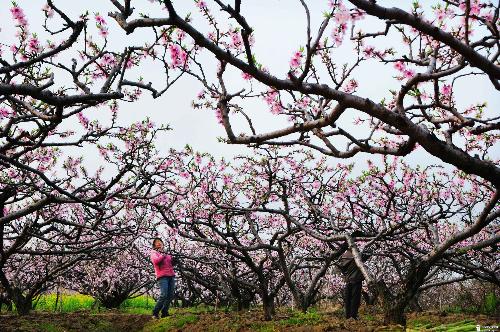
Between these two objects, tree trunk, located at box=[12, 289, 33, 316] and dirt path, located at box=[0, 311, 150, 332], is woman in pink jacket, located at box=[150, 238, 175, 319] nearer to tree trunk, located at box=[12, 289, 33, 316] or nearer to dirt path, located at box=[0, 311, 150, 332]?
dirt path, located at box=[0, 311, 150, 332]

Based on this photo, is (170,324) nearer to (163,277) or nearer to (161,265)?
(163,277)

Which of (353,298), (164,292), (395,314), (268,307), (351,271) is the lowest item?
(395,314)

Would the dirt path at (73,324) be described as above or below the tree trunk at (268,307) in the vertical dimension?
below

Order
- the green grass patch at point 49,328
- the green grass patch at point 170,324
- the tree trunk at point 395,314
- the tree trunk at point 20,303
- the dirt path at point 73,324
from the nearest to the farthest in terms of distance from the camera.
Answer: the tree trunk at point 395,314
the green grass patch at point 49,328
the dirt path at point 73,324
the green grass patch at point 170,324
the tree trunk at point 20,303

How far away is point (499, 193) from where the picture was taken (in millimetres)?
4789

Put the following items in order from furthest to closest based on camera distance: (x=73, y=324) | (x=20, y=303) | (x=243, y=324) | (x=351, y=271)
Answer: (x=20, y=303) < (x=351, y=271) < (x=73, y=324) < (x=243, y=324)

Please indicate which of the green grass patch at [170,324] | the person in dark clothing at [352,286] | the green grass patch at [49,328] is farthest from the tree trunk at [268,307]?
the green grass patch at [49,328]

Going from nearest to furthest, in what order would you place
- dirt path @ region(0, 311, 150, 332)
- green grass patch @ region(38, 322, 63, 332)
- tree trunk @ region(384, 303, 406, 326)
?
tree trunk @ region(384, 303, 406, 326) < green grass patch @ region(38, 322, 63, 332) < dirt path @ region(0, 311, 150, 332)

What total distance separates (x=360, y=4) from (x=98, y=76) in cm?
493

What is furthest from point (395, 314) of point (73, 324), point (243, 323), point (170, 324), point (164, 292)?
point (73, 324)

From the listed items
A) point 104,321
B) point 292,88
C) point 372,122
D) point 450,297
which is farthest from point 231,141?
point 450,297

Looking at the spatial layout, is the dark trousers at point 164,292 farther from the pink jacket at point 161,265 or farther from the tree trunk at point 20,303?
the tree trunk at point 20,303

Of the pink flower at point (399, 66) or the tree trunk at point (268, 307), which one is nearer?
the pink flower at point (399, 66)

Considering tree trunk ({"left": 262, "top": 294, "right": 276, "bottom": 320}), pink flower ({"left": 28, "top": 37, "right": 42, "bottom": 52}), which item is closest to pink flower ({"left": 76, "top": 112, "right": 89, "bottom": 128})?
pink flower ({"left": 28, "top": 37, "right": 42, "bottom": 52})
